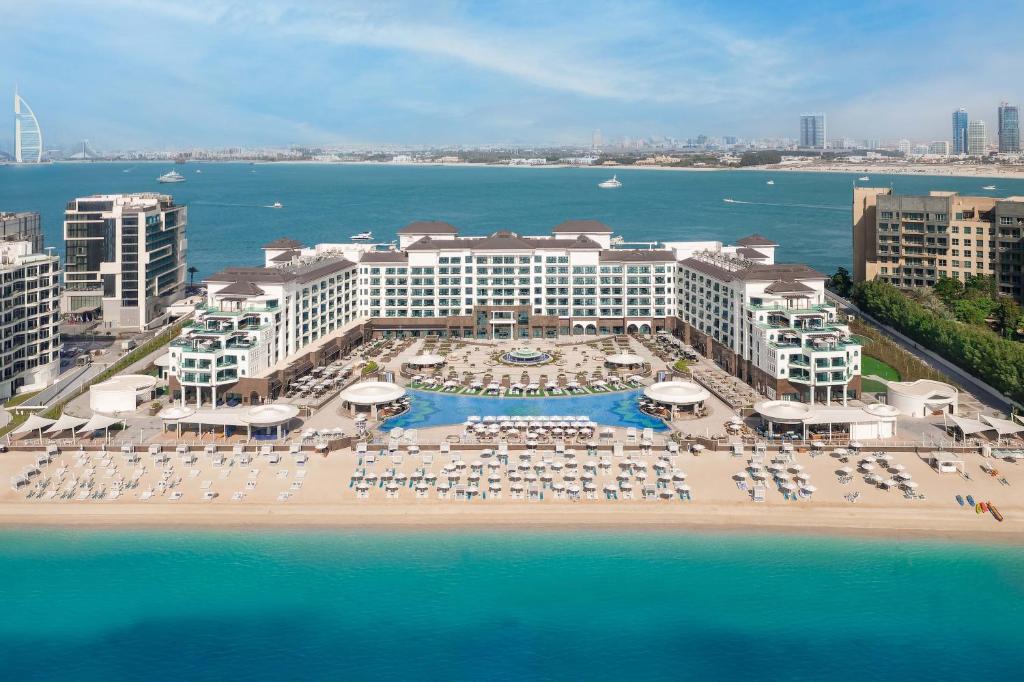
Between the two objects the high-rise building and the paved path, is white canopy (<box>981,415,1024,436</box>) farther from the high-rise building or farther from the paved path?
the high-rise building

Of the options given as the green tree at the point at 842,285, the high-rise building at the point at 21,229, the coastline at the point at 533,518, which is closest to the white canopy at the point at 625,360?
the coastline at the point at 533,518

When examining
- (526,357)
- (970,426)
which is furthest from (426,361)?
(970,426)

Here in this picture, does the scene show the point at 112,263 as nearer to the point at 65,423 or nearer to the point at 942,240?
the point at 65,423

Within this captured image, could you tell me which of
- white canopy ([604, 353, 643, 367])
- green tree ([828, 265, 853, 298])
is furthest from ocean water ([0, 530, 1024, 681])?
green tree ([828, 265, 853, 298])

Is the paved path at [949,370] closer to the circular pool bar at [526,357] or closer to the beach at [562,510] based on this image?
the beach at [562,510]

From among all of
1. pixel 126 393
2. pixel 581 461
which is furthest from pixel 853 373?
pixel 126 393
